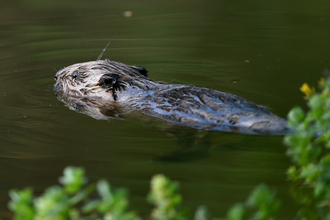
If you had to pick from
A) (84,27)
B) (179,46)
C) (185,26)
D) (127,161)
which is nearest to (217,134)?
(127,161)

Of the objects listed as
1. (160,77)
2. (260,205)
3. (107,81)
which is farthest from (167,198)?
(160,77)

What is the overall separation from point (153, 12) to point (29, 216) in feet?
25.8

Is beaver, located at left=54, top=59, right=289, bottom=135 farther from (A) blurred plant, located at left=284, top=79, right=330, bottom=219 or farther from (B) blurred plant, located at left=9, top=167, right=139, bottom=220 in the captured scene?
(B) blurred plant, located at left=9, top=167, right=139, bottom=220

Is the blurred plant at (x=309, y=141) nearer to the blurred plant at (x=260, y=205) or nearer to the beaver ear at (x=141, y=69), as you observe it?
the blurred plant at (x=260, y=205)

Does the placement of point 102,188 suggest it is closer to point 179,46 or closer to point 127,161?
point 127,161

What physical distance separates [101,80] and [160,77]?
4.35 feet

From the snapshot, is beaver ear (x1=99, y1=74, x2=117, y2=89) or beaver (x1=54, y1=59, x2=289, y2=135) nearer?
beaver (x1=54, y1=59, x2=289, y2=135)

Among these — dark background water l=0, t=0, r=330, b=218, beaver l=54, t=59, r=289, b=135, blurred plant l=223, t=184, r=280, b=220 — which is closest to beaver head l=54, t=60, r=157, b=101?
beaver l=54, t=59, r=289, b=135

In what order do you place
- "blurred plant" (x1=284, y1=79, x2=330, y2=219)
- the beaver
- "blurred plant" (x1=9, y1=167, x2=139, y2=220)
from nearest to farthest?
1. "blurred plant" (x1=9, y1=167, x2=139, y2=220)
2. "blurred plant" (x1=284, y1=79, x2=330, y2=219)
3. the beaver

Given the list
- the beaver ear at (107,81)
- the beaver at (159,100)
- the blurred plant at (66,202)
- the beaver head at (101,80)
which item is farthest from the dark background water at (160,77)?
the blurred plant at (66,202)

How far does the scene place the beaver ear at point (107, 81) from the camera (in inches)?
173

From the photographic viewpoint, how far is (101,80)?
14.6 feet

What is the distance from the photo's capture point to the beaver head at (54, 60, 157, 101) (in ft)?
14.5

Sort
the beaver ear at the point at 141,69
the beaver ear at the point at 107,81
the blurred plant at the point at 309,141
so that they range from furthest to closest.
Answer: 1. the beaver ear at the point at 141,69
2. the beaver ear at the point at 107,81
3. the blurred plant at the point at 309,141
